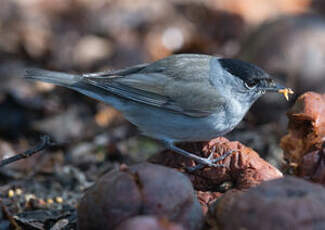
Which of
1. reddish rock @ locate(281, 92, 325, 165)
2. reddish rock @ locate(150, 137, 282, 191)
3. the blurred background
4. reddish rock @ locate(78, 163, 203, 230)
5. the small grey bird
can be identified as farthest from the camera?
the blurred background

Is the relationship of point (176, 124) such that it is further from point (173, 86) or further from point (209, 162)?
point (209, 162)

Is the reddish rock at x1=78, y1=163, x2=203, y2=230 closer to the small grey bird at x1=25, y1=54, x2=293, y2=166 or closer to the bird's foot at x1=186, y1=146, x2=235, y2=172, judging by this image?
the bird's foot at x1=186, y1=146, x2=235, y2=172

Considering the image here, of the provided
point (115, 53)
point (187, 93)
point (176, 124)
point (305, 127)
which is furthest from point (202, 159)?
point (115, 53)

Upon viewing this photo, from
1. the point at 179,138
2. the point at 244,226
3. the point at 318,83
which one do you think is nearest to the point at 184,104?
the point at 179,138

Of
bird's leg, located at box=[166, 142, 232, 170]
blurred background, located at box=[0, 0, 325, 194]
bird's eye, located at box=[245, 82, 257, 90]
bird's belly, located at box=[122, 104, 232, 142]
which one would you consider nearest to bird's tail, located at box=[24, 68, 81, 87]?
bird's belly, located at box=[122, 104, 232, 142]

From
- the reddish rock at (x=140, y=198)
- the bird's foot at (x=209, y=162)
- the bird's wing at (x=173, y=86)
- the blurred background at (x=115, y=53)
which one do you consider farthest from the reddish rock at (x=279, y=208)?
the blurred background at (x=115, y=53)

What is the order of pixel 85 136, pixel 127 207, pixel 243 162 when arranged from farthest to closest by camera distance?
pixel 85 136, pixel 243 162, pixel 127 207

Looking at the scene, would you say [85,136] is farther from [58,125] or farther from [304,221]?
[304,221]
